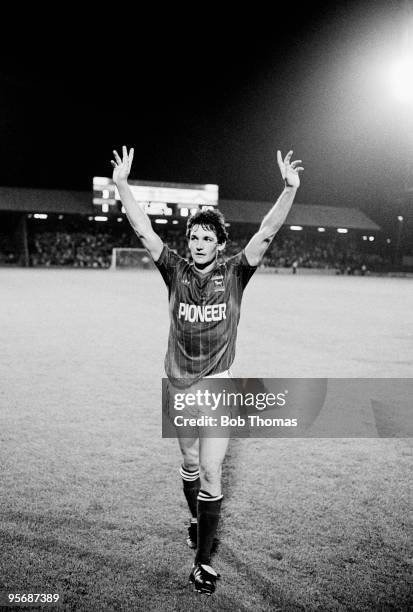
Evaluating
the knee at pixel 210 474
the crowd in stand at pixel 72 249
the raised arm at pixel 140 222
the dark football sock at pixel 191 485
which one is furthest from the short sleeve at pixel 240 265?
the crowd in stand at pixel 72 249

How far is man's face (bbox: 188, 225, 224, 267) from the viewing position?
351 cm

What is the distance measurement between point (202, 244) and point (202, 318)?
1.50ft

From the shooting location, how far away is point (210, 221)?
3.54 meters

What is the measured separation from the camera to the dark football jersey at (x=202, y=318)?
354 centimetres

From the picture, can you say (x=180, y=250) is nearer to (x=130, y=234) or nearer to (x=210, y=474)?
(x=130, y=234)

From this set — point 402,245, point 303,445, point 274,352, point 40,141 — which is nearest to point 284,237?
point 402,245

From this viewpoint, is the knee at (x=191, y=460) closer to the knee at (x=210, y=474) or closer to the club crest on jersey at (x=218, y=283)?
the knee at (x=210, y=474)

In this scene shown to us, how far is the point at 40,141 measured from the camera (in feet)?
159

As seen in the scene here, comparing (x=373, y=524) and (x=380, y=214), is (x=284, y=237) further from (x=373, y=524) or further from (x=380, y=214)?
(x=373, y=524)

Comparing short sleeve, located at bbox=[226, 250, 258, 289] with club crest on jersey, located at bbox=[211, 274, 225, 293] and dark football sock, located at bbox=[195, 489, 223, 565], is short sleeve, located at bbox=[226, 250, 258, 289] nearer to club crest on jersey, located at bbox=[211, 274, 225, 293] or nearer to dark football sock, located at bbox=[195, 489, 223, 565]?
club crest on jersey, located at bbox=[211, 274, 225, 293]

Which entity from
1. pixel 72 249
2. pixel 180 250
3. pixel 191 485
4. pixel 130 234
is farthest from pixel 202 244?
pixel 130 234

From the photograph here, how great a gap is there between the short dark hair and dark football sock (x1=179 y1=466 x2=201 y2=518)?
5.08ft

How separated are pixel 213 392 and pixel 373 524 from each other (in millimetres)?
1686

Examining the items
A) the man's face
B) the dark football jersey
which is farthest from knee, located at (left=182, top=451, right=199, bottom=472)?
the man's face
